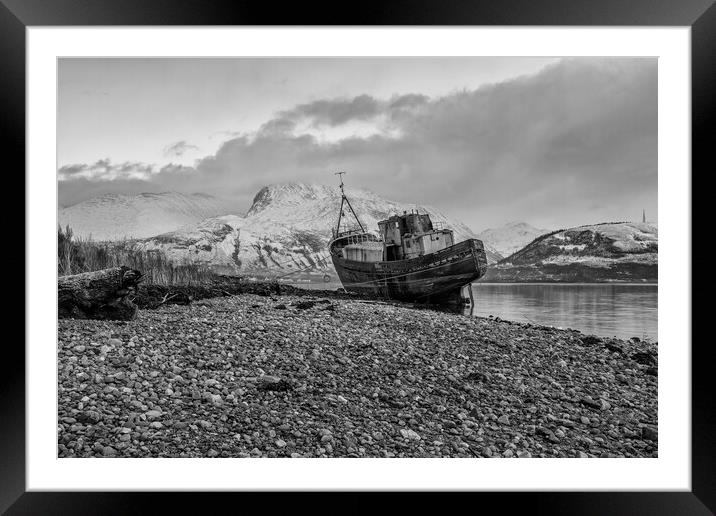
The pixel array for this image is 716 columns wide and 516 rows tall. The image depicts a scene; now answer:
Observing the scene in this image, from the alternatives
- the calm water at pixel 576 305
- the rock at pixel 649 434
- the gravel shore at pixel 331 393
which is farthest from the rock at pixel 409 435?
the calm water at pixel 576 305

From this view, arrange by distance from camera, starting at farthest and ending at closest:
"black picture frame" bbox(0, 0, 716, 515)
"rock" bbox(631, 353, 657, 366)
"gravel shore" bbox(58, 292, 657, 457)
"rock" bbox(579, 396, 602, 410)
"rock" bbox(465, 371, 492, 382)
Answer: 1. "rock" bbox(631, 353, 657, 366)
2. "rock" bbox(465, 371, 492, 382)
3. "rock" bbox(579, 396, 602, 410)
4. "gravel shore" bbox(58, 292, 657, 457)
5. "black picture frame" bbox(0, 0, 716, 515)

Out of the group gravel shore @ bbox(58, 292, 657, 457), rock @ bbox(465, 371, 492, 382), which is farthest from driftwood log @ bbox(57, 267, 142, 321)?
rock @ bbox(465, 371, 492, 382)

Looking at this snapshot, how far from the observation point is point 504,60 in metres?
4.39

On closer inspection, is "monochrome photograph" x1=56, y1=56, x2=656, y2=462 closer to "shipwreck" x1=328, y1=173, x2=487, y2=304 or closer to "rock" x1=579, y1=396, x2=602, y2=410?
"rock" x1=579, y1=396, x2=602, y2=410

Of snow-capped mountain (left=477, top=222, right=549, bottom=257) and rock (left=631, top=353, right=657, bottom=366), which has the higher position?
snow-capped mountain (left=477, top=222, right=549, bottom=257)

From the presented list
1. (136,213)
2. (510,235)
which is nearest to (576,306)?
(510,235)

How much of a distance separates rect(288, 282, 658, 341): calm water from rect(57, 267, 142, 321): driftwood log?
2361 mm

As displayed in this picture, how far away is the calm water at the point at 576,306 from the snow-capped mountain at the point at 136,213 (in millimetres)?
3897

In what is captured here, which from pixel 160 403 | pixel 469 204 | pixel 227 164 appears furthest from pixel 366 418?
pixel 227 164

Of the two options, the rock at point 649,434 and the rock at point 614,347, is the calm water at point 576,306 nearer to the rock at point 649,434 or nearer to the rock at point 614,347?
the rock at point 614,347

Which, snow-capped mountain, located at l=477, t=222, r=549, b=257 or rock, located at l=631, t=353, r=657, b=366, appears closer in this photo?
rock, located at l=631, t=353, r=657, b=366

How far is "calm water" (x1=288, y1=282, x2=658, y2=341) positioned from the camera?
4383mm

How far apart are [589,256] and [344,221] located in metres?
3.25
